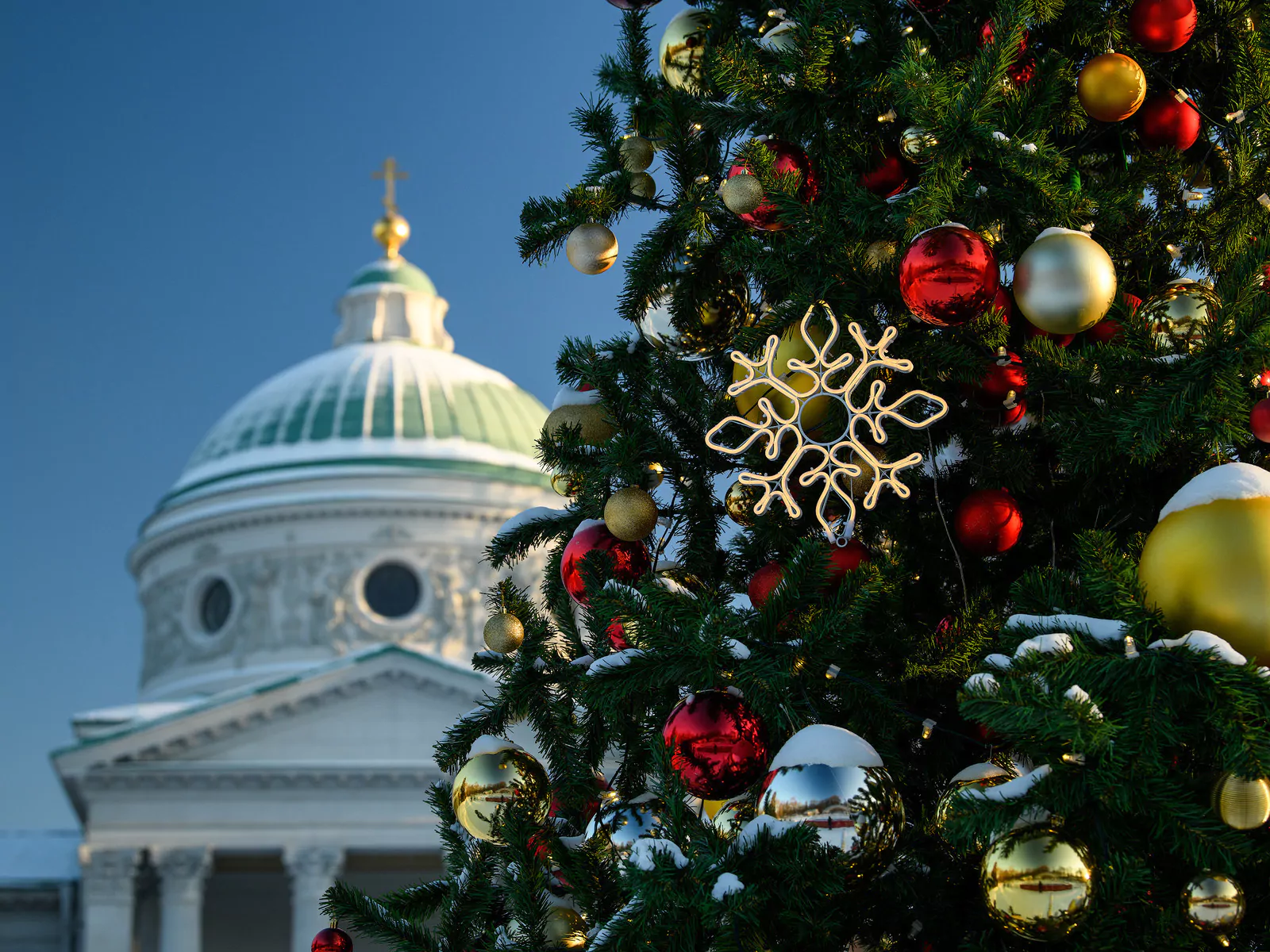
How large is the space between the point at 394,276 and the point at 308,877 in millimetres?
21565

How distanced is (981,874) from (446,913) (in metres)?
1.36

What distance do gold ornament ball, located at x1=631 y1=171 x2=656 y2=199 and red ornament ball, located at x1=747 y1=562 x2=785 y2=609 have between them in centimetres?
101

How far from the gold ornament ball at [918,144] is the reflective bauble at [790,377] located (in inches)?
14.1

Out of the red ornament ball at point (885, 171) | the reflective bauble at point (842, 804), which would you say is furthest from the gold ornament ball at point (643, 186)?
the reflective bauble at point (842, 804)

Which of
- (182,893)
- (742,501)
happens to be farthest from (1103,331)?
(182,893)

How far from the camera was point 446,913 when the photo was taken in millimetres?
3186

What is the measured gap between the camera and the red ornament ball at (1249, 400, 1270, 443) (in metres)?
2.46

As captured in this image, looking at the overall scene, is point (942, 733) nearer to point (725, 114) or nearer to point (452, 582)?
point (725, 114)

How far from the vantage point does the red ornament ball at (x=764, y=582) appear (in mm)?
2840

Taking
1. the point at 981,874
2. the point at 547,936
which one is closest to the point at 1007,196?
the point at 981,874

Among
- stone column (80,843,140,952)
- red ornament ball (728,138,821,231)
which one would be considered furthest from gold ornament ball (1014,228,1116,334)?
stone column (80,843,140,952)

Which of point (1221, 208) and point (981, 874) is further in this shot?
point (1221, 208)

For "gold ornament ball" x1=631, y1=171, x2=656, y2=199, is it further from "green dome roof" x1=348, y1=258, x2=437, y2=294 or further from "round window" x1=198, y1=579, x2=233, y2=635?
"green dome roof" x1=348, y1=258, x2=437, y2=294

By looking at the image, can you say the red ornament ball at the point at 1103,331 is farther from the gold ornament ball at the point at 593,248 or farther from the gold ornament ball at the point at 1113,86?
the gold ornament ball at the point at 593,248
